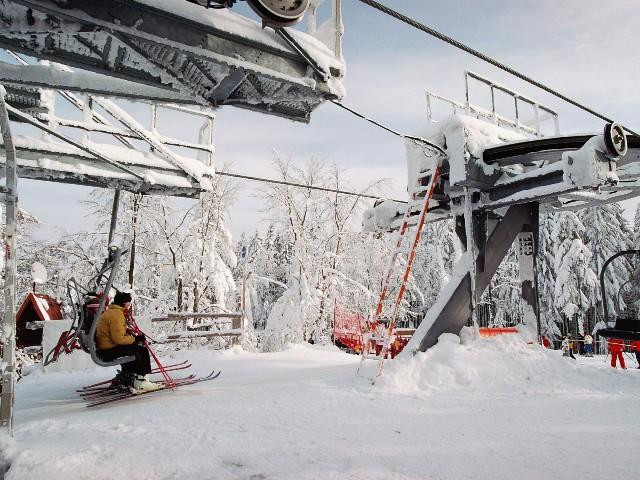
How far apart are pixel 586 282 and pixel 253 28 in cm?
2822

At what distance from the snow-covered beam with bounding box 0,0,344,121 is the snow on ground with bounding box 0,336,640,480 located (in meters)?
3.21

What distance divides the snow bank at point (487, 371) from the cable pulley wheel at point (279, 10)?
4627mm

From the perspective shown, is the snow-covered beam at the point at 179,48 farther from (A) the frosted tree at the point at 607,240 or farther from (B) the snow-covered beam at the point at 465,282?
(A) the frosted tree at the point at 607,240

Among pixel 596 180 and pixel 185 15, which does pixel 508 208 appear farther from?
pixel 185 15

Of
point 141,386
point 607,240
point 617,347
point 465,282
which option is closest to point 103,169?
point 141,386

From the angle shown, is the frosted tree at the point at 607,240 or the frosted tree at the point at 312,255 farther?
the frosted tree at the point at 607,240

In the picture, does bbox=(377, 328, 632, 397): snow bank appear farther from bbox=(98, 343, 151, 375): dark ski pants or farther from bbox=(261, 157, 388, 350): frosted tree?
bbox=(261, 157, 388, 350): frosted tree

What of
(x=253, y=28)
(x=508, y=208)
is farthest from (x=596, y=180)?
(x=253, y=28)

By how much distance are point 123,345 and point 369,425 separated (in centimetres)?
369

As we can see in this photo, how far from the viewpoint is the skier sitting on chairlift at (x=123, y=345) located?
19.2 feet

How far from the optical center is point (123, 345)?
5973 millimetres

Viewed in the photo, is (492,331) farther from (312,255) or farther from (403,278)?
(312,255)

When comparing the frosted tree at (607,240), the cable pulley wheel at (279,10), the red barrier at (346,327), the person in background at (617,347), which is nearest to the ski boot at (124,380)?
the cable pulley wheel at (279,10)

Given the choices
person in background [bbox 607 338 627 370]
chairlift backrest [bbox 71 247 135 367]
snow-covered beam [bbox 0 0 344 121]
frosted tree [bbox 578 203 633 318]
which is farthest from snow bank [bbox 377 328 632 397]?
frosted tree [bbox 578 203 633 318]
